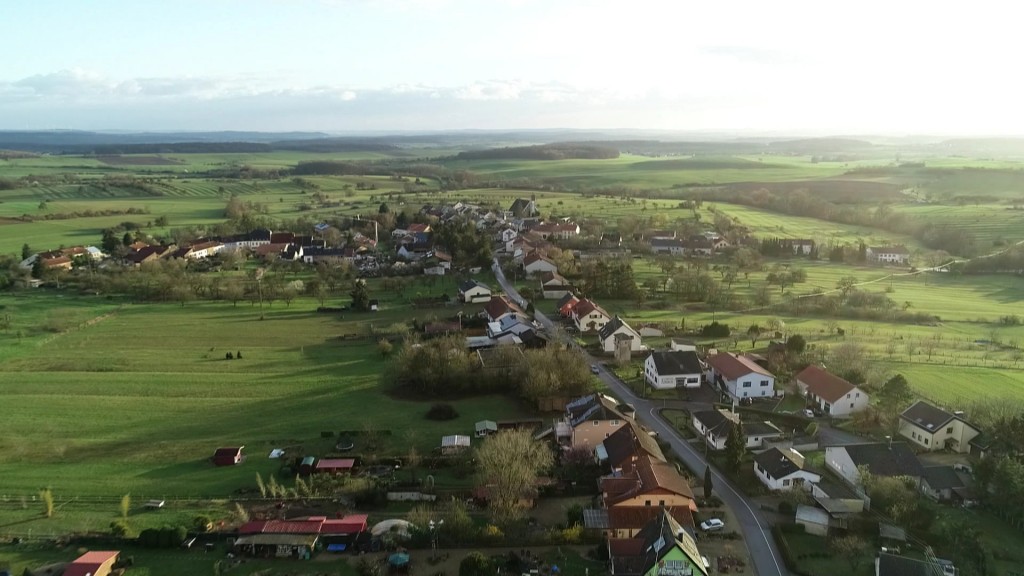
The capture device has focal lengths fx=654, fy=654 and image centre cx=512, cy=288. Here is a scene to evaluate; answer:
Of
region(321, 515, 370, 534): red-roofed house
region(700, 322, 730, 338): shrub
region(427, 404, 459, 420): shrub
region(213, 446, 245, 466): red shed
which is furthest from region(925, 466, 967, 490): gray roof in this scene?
region(213, 446, 245, 466): red shed

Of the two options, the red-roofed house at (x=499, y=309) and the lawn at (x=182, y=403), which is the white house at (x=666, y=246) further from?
the lawn at (x=182, y=403)

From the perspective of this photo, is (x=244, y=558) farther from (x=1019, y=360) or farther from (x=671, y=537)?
(x=1019, y=360)

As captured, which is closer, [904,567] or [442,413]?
[904,567]

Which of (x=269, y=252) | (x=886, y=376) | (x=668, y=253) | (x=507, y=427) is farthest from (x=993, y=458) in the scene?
(x=269, y=252)

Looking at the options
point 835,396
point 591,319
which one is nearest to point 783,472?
point 835,396

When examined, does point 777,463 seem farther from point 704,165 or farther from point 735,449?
point 704,165

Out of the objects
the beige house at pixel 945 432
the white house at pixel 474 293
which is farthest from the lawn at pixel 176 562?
the white house at pixel 474 293

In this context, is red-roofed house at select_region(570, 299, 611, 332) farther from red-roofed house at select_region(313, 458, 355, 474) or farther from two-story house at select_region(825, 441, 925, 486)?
red-roofed house at select_region(313, 458, 355, 474)
